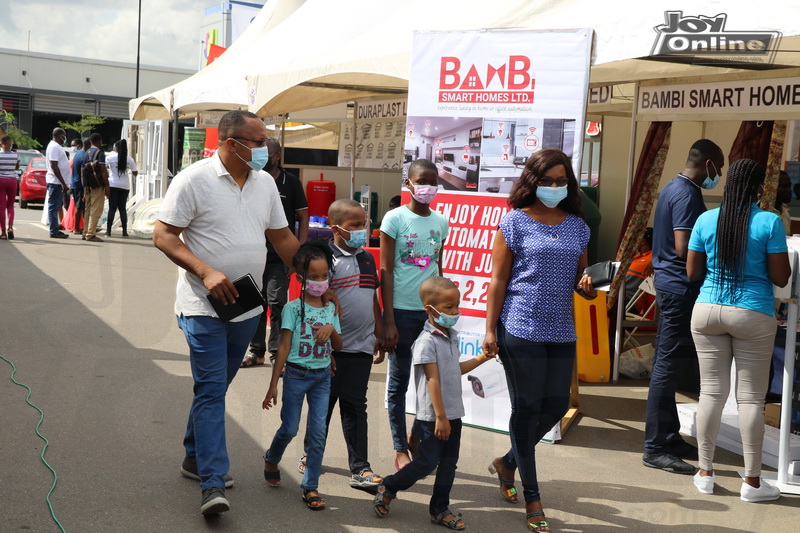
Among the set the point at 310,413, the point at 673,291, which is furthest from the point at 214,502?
the point at 673,291

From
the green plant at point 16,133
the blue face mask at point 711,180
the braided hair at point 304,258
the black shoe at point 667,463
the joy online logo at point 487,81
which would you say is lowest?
the black shoe at point 667,463

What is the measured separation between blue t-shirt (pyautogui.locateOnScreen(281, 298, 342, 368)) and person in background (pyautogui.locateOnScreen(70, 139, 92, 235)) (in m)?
13.8

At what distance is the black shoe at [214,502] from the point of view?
430cm

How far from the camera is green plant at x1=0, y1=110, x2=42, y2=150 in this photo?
144ft

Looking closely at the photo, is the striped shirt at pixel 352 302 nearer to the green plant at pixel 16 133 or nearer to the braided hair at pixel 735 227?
the braided hair at pixel 735 227

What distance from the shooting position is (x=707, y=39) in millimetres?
5422

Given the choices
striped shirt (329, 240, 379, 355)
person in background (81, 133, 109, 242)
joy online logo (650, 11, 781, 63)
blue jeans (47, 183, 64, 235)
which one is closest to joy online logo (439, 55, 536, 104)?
joy online logo (650, 11, 781, 63)

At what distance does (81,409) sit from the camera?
628 centimetres

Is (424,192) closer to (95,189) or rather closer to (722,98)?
(722,98)

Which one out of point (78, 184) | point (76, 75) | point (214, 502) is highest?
point (76, 75)

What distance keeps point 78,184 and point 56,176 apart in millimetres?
718

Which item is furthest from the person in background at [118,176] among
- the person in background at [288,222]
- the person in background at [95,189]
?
the person in background at [288,222]

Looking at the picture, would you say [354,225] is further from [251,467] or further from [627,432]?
[627,432]

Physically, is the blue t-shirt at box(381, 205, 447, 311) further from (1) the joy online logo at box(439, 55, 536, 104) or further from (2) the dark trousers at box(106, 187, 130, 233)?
(2) the dark trousers at box(106, 187, 130, 233)
